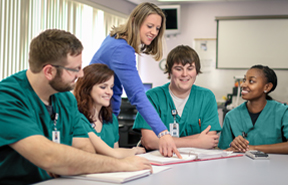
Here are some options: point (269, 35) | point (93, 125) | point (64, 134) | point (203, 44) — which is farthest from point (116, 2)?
point (64, 134)

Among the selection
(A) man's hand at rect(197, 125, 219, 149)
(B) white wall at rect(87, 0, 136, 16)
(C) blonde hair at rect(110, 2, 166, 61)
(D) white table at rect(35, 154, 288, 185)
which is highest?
(B) white wall at rect(87, 0, 136, 16)

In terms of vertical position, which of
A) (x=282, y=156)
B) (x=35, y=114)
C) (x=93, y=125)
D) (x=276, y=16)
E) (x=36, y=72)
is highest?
(x=276, y=16)

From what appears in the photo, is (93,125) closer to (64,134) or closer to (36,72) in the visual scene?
(64,134)

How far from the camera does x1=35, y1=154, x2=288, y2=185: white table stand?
131 centimetres

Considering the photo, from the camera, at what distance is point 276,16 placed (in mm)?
5754

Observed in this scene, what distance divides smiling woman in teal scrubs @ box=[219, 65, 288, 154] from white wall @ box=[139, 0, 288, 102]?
11.8 ft

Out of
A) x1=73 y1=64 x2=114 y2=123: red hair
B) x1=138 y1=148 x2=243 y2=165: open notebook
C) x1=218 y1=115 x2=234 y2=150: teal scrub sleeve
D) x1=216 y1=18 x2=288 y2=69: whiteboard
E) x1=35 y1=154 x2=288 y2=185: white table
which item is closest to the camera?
x1=35 y1=154 x2=288 y2=185: white table

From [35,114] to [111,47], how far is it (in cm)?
69

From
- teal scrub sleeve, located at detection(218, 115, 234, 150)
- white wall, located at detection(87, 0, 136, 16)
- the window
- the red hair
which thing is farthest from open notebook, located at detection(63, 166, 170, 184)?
white wall, located at detection(87, 0, 136, 16)

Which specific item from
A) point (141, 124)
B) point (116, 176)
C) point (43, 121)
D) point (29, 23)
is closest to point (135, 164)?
point (116, 176)

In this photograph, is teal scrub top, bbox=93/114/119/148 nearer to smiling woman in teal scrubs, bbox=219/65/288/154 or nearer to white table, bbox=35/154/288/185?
white table, bbox=35/154/288/185

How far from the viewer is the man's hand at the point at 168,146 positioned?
173 centimetres

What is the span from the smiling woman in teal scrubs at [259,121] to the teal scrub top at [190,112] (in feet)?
0.55

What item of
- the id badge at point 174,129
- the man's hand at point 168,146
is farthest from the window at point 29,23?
the man's hand at point 168,146
